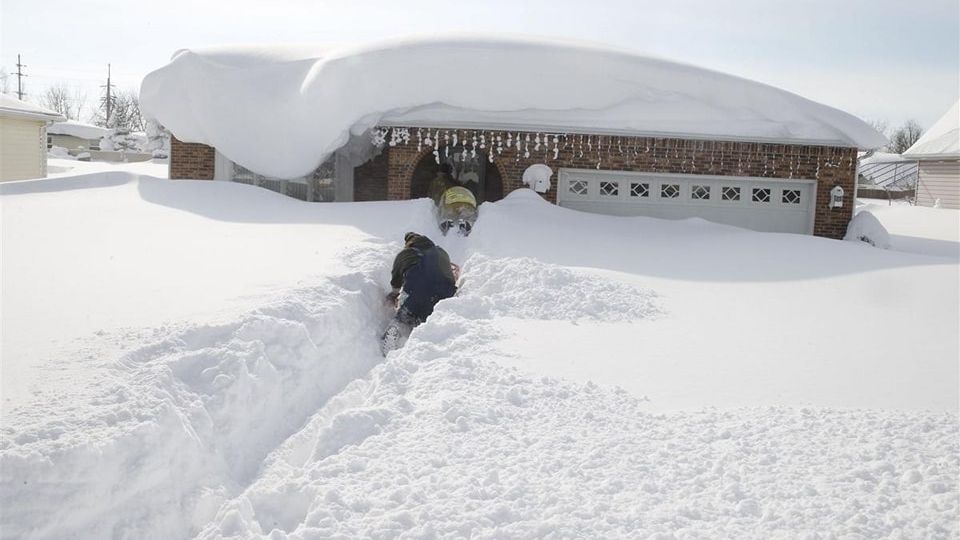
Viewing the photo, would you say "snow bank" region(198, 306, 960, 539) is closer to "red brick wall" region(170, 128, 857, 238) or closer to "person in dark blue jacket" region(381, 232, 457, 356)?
"person in dark blue jacket" region(381, 232, 457, 356)

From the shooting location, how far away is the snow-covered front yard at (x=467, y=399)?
396 cm

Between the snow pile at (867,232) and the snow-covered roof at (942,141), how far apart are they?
1517 cm

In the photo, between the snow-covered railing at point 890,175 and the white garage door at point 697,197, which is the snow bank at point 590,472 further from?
the snow-covered railing at point 890,175

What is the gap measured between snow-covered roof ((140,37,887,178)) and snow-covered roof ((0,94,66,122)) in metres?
9.92

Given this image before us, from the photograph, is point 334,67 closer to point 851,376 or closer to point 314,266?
point 314,266

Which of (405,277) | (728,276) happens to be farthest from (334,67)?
(728,276)

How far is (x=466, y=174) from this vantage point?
17016 mm

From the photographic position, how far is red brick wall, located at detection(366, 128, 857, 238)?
1365cm

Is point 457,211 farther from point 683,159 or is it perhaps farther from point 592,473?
point 592,473

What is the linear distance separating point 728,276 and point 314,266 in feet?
16.6

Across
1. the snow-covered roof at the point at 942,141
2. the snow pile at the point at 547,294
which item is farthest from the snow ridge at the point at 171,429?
the snow-covered roof at the point at 942,141

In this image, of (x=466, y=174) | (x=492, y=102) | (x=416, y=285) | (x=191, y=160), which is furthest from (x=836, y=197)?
(x=191, y=160)

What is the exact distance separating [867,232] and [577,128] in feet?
17.4

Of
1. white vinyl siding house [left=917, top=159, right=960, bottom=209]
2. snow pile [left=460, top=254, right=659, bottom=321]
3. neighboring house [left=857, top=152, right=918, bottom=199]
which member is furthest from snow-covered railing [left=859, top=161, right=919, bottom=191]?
snow pile [left=460, top=254, right=659, bottom=321]
